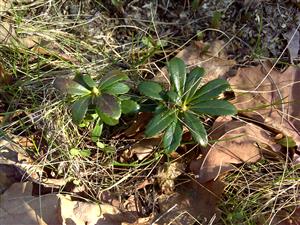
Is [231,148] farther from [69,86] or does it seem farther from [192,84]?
[69,86]

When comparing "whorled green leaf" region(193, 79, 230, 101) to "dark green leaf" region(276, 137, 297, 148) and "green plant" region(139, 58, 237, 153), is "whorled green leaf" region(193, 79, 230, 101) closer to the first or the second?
"green plant" region(139, 58, 237, 153)

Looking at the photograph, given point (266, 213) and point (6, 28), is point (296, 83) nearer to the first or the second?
point (266, 213)

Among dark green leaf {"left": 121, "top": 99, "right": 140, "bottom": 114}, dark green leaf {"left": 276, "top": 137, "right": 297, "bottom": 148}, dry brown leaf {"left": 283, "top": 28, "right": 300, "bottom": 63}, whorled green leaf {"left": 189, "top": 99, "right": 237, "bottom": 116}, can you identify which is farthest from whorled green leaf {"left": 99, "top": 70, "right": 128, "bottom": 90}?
dry brown leaf {"left": 283, "top": 28, "right": 300, "bottom": 63}

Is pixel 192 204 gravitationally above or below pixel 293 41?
below

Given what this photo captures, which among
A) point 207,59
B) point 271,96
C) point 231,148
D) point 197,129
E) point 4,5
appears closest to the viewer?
point 197,129

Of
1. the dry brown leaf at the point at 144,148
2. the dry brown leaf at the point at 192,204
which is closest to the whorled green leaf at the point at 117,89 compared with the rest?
the dry brown leaf at the point at 144,148

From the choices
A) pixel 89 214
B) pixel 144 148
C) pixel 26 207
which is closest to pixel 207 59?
pixel 144 148
